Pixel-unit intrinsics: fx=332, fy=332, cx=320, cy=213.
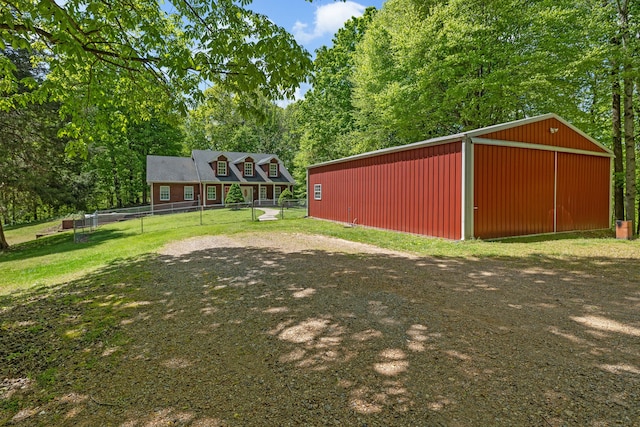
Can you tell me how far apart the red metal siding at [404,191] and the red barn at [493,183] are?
0.03 meters

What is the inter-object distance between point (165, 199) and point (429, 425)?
28127 mm

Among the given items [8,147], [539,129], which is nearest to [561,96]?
[539,129]

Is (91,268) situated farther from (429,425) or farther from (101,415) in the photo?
(429,425)

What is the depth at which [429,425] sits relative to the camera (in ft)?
6.59

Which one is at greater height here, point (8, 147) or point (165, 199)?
point (8, 147)

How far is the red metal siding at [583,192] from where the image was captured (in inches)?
439

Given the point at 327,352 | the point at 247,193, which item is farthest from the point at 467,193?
the point at 247,193

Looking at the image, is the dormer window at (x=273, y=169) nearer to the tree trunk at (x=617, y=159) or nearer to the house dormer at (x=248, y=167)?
the house dormer at (x=248, y=167)

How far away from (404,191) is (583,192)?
21.4 ft

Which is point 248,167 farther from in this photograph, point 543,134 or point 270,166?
point 543,134

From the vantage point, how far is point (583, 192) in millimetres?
11703

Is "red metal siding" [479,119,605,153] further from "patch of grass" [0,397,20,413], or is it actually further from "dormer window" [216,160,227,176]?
"dormer window" [216,160,227,176]

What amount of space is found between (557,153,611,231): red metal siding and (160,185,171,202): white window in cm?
2575

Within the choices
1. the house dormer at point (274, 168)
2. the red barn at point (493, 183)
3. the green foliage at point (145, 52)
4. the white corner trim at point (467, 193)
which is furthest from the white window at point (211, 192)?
the white corner trim at point (467, 193)
